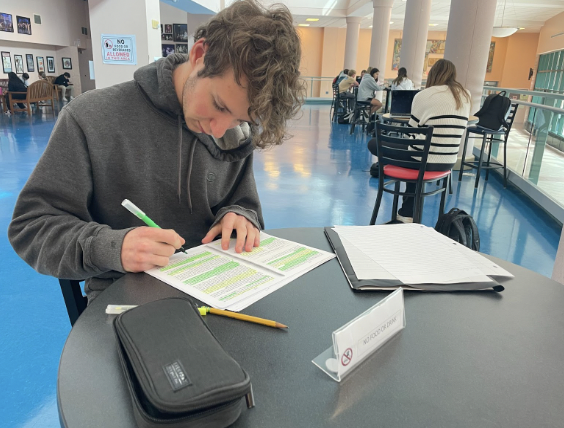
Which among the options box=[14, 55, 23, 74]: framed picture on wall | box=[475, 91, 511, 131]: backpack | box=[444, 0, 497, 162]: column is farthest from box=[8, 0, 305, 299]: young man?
box=[14, 55, 23, 74]: framed picture on wall

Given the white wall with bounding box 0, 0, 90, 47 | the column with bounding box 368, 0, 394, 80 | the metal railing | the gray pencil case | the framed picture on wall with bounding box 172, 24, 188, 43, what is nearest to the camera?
the gray pencil case

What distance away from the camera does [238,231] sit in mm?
1001

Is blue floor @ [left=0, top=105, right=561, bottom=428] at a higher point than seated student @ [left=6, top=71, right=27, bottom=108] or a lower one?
lower

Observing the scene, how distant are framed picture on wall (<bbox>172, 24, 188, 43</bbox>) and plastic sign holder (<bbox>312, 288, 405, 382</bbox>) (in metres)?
14.4

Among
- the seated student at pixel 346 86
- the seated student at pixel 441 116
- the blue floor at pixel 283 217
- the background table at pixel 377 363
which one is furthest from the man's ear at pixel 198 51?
the seated student at pixel 346 86

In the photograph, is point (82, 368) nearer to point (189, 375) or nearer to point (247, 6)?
point (189, 375)

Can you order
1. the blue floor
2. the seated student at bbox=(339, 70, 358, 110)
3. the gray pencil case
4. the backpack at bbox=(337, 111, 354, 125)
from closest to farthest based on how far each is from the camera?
1. the gray pencil case
2. the blue floor
3. the seated student at bbox=(339, 70, 358, 110)
4. the backpack at bbox=(337, 111, 354, 125)

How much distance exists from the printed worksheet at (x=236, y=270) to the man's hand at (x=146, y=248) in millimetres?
32

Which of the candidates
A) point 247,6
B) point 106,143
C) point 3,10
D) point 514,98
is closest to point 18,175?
point 106,143

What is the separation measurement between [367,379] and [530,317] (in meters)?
0.37

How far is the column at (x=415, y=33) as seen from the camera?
8781 mm

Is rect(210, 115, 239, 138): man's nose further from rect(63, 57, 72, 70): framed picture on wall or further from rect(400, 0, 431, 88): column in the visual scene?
rect(63, 57, 72, 70): framed picture on wall

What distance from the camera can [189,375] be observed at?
1.57 feet

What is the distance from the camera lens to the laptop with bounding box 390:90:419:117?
482 centimetres
